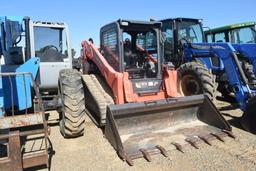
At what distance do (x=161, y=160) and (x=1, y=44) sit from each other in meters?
3.15

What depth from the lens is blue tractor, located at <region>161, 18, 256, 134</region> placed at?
20.4 ft

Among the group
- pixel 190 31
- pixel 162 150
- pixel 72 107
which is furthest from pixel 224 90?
pixel 72 107

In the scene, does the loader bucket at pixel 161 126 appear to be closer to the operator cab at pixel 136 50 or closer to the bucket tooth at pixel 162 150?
the bucket tooth at pixel 162 150

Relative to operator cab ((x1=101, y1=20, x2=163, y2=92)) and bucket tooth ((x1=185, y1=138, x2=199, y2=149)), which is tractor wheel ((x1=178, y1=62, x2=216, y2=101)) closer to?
operator cab ((x1=101, y1=20, x2=163, y2=92))

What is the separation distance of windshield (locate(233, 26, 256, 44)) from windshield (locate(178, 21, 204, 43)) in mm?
1838

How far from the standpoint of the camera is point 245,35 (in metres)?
10.8

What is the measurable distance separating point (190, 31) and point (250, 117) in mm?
4322

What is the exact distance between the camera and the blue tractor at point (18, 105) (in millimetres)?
4086

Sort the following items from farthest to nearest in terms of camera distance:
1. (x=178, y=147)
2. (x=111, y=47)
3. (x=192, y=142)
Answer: (x=111, y=47) → (x=192, y=142) → (x=178, y=147)

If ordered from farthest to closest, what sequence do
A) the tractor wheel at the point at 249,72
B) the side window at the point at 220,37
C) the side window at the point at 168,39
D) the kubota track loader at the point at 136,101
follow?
the side window at the point at 220,37 < the side window at the point at 168,39 < the tractor wheel at the point at 249,72 < the kubota track loader at the point at 136,101

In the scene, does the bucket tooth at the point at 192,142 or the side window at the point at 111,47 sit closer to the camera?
the bucket tooth at the point at 192,142

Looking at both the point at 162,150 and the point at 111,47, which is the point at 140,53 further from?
the point at 162,150

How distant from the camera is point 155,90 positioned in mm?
6527

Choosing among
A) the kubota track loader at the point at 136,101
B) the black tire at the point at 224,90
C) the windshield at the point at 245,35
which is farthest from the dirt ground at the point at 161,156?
the windshield at the point at 245,35
